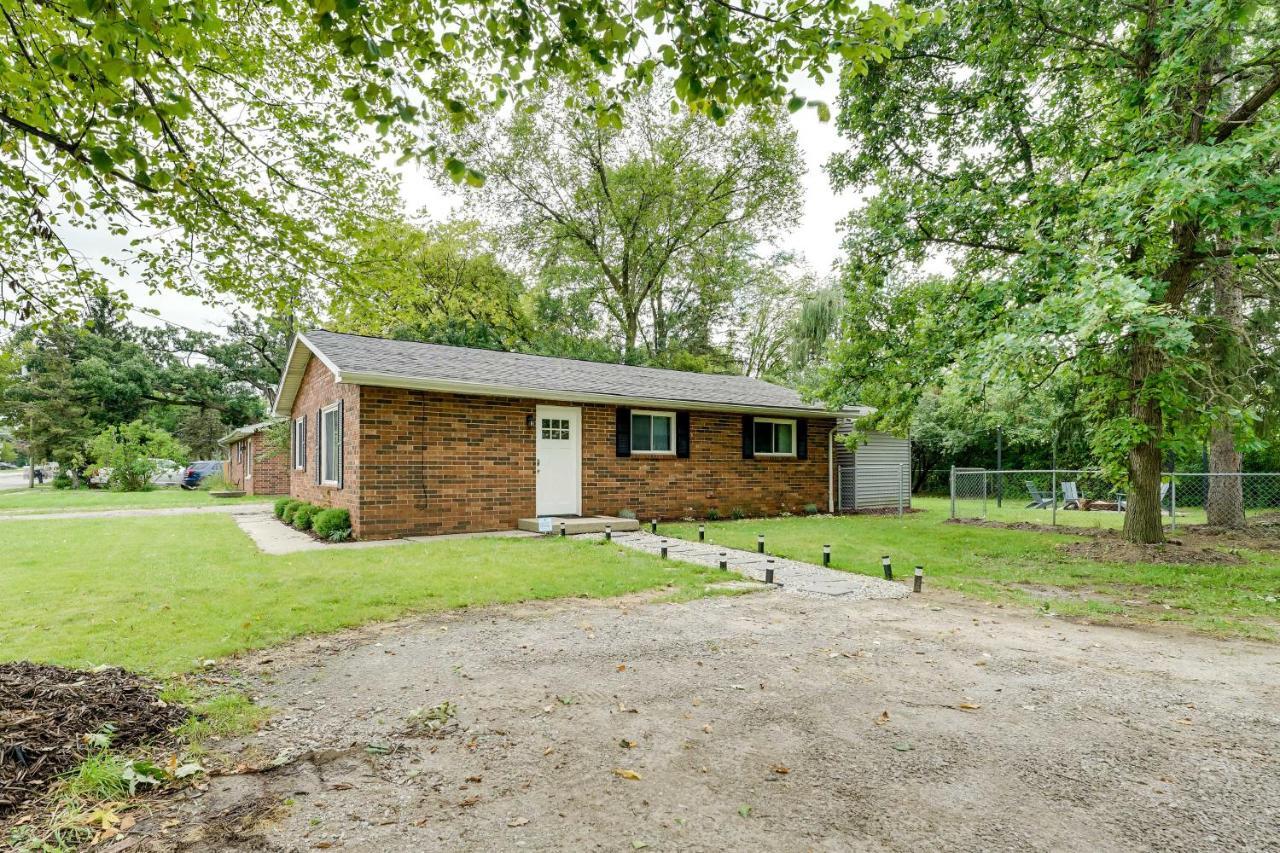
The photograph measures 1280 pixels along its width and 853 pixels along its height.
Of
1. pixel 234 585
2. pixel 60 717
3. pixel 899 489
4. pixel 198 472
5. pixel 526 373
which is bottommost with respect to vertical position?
pixel 234 585

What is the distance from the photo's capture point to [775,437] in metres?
15.4

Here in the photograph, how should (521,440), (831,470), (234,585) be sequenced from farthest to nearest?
(831,470)
(521,440)
(234,585)

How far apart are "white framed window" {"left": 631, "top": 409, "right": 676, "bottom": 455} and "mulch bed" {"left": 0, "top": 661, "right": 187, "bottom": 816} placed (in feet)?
33.0

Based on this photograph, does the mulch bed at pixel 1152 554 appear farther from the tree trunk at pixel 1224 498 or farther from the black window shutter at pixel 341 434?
the black window shutter at pixel 341 434

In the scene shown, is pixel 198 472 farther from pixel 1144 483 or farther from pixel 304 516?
pixel 1144 483

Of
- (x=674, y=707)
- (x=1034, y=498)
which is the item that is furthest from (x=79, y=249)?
(x=1034, y=498)

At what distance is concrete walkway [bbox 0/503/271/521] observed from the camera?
1393 centimetres

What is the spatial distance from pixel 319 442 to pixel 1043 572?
13.0 metres

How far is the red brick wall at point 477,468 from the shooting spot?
10.2 m

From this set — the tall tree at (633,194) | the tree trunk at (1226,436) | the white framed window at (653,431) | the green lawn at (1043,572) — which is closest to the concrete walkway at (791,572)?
the green lawn at (1043,572)

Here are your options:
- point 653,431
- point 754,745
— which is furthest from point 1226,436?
point 754,745

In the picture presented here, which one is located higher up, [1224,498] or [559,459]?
[559,459]

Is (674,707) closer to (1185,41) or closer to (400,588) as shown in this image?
(400,588)

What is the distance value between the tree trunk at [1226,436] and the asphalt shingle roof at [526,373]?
7.58 meters
